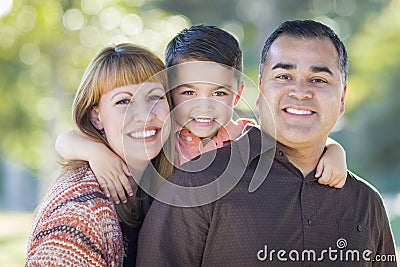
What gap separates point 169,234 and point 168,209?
9 cm

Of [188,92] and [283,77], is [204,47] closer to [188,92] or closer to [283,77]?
[188,92]

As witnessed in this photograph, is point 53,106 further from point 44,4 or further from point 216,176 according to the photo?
point 216,176

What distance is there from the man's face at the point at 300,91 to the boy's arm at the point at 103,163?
1.91 feet

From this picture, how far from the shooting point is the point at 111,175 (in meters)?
2.79

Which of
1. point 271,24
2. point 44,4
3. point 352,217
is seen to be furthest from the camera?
point 271,24

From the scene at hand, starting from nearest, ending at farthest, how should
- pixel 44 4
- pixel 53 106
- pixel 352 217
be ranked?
pixel 352 217 → pixel 44 4 → pixel 53 106

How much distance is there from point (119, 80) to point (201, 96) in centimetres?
40

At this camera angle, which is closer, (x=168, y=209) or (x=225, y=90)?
(x=168, y=209)

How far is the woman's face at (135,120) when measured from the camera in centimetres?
286

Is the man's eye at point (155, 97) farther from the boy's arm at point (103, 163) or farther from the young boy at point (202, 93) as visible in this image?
the boy's arm at point (103, 163)

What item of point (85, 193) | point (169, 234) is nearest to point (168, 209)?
point (169, 234)

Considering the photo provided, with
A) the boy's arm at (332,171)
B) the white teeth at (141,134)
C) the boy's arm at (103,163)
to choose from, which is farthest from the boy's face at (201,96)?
the boy's arm at (332,171)

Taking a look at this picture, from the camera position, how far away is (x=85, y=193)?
263 centimetres

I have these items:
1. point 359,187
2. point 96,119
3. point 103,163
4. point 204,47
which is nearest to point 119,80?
point 96,119
